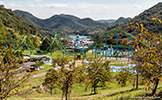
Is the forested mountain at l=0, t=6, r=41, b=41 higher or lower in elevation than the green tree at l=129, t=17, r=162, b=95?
higher

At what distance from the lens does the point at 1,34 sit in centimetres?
5538

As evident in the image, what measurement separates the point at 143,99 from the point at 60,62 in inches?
232

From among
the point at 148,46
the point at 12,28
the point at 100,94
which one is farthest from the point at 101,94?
the point at 12,28

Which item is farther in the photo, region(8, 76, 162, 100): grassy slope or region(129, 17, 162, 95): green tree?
region(8, 76, 162, 100): grassy slope

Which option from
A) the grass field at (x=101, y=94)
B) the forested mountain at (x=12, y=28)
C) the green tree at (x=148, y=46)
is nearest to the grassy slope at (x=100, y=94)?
the grass field at (x=101, y=94)

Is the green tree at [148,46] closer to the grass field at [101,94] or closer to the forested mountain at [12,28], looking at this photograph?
the grass field at [101,94]

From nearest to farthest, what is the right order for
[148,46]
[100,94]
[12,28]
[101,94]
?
1. [148,46]
2. [101,94]
3. [100,94]
4. [12,28]

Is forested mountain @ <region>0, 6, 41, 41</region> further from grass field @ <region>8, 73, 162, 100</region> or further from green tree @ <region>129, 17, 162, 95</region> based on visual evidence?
green tree @ <region>129, 17, 162, 95</region>

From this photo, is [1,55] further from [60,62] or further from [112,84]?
[112,84]

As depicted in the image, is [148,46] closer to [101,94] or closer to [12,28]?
[101,94]

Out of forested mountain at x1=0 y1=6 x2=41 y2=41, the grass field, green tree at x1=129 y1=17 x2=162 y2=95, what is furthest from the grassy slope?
forested mountain at x1=0 y1=6 x2=41 y2=41

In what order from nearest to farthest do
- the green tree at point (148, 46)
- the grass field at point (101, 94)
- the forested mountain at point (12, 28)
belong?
the green tree at point (148, 46)
the grass field at point (101, 94)
the forested mountain at point (12, 28)

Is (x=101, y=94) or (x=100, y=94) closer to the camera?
(x=101, y=94)

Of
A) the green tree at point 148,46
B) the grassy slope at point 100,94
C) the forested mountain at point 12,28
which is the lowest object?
the grassy slope at point 100,94
